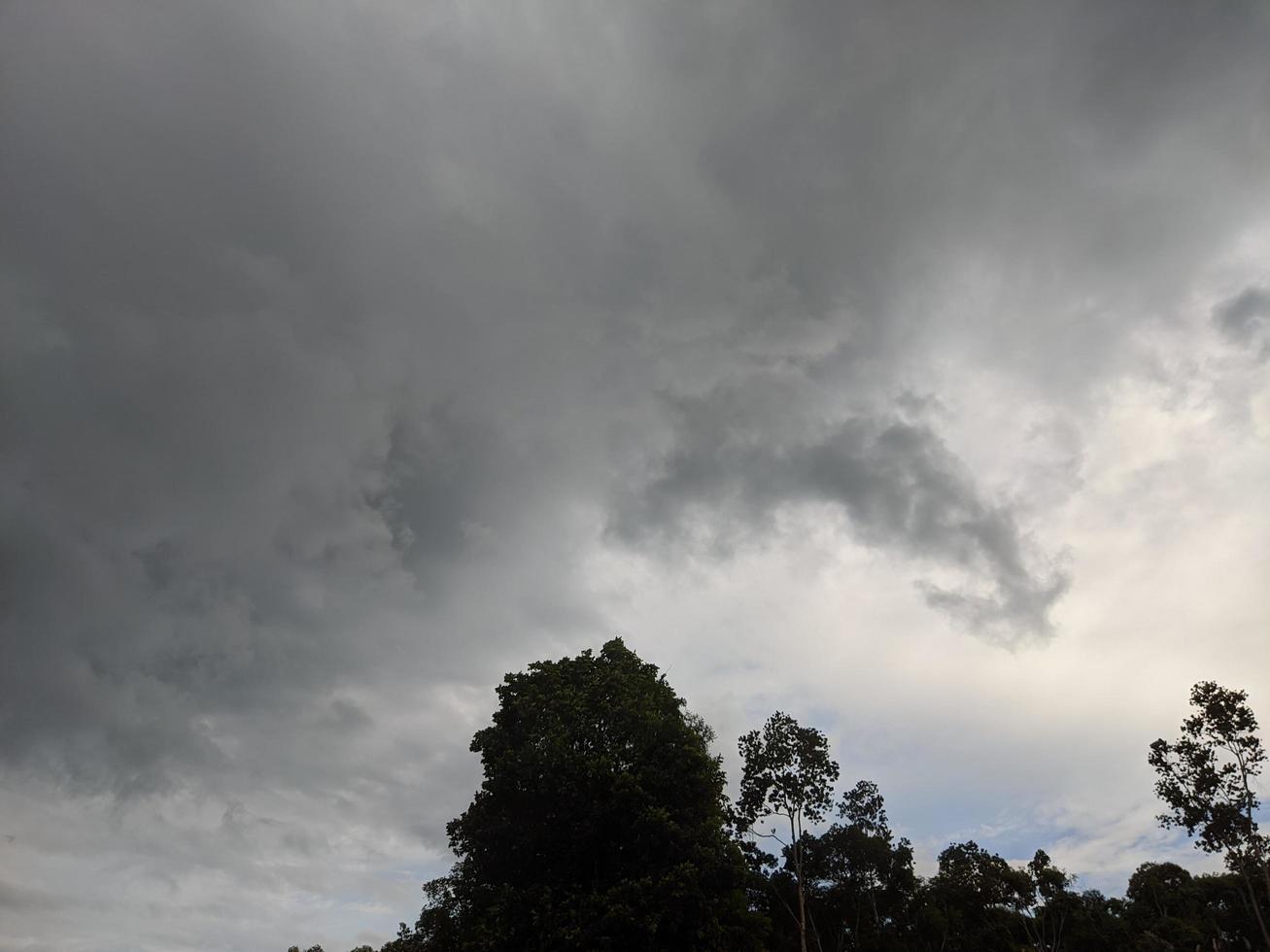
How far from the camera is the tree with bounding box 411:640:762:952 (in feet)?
105

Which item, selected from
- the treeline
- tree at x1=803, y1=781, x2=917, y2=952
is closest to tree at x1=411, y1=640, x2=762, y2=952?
the treeline

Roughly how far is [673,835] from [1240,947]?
6941cm

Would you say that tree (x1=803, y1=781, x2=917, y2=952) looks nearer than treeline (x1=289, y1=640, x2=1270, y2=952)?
No

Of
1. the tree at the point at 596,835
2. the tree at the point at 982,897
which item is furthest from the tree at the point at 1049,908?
the tree at the point at 596,835

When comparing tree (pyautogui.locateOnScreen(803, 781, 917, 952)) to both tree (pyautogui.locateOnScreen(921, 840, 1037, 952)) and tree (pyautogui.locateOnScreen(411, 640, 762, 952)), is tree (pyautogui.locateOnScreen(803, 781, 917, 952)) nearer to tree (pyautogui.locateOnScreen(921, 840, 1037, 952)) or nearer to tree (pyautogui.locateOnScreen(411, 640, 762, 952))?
tree (pyautogui.locateOnScreen(921, 840, 1037, 952))

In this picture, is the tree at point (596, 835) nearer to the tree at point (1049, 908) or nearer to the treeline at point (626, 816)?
the treeline at point (626, 816)

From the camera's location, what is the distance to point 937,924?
2477 inches

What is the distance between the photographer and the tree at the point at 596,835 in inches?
1262

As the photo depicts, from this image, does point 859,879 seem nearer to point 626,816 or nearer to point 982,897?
point 982,897

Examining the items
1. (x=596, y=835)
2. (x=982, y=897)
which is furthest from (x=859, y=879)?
(x=596, y=835)

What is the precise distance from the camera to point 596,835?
116ft

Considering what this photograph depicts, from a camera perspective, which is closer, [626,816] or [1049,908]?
[626,816]

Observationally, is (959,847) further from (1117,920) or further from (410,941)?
(410,941)

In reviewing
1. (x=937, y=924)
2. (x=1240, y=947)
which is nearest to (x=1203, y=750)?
(x=937, y=924)
